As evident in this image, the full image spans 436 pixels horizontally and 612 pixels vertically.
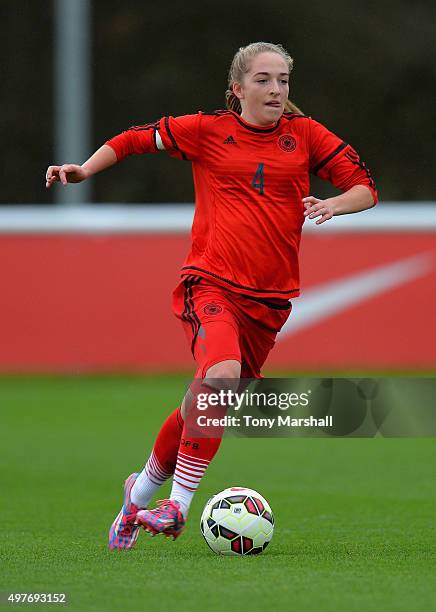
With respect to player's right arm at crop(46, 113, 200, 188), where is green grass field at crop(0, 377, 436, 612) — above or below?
below

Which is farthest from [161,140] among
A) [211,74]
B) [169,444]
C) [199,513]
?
[211,74]

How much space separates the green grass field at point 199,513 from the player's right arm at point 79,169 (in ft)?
5.09

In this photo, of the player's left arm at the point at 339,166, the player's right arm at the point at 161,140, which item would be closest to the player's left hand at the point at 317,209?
the player's left arm at the point at 339,166

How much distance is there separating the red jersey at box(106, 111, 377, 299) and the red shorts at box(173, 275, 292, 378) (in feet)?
0.16

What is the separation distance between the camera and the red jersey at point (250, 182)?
5.82 m

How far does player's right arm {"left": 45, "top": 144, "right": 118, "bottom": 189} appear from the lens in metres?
5.71

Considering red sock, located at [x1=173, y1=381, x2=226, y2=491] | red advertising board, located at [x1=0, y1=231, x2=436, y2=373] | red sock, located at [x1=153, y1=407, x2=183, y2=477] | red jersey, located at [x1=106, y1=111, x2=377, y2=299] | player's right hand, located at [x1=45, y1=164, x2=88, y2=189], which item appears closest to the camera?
red sock, located at [x1=173, y1=381, x2=226, y2=491]

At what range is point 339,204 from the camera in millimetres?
5617

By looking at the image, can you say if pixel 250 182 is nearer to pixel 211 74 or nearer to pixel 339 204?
pixel 339 204

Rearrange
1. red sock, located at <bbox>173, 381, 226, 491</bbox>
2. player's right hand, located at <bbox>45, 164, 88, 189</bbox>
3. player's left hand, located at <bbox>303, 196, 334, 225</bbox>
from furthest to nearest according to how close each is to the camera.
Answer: player's right hand, located at <bbox>45, 164, 88, 189</bbox>, red sock, located at <bbox>173, 381, 226, 491</bbox>, player's left hand, located at <bbox>303, 196, 334, 225</bbox>

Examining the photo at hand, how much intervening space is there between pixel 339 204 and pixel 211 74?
35.4ft

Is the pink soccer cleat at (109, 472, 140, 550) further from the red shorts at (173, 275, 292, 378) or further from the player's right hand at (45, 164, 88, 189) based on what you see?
the player's right hand at (45, 164, 88, 189)

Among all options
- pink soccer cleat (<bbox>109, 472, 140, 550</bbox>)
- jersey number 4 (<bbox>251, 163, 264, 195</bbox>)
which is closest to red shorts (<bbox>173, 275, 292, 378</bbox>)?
jersey number 4 (<bbox>251, 163, 264, 195</bbox>)

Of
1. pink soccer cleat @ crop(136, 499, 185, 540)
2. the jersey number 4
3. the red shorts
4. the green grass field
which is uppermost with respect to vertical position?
the jersey number 4
